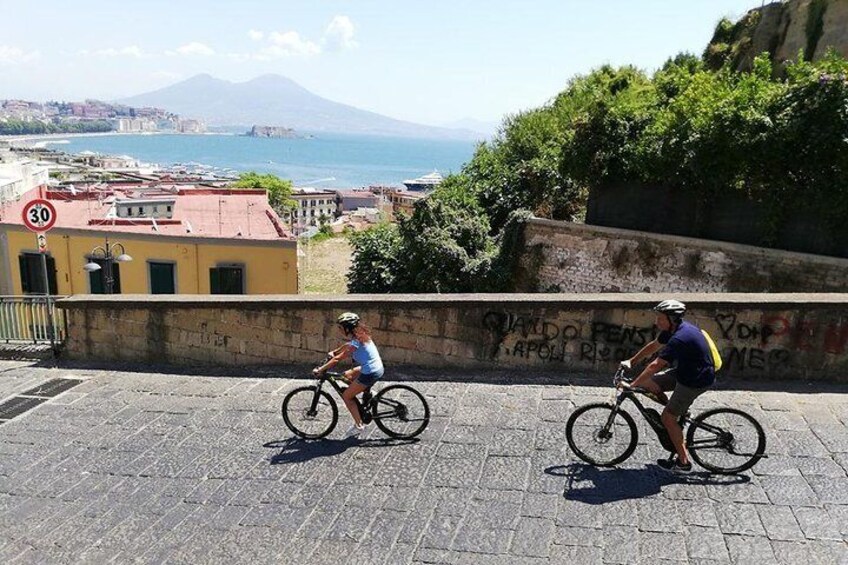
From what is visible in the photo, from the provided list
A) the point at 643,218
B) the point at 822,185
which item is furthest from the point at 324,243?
the point at 822,185

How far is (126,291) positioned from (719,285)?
16392 millimetres

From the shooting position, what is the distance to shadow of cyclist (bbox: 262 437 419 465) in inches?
265

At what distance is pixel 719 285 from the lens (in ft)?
48.9

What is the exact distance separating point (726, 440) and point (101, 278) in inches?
742

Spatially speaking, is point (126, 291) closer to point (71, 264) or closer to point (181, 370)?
point (71, 264)

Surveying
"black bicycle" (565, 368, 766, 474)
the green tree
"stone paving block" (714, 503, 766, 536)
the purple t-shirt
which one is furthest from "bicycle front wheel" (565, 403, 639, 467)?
the green tree

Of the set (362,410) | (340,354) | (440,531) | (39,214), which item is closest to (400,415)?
(362,410)

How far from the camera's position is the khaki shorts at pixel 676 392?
5559mm

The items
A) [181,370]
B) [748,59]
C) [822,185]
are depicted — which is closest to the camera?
[181,370]

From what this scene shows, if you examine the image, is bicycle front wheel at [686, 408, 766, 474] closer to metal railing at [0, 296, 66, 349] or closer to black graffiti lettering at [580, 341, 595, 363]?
black graffiti lettering at [580, 341, 595, 363]

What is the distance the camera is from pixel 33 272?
67.6 feet

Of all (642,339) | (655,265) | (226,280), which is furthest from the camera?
(226,280)

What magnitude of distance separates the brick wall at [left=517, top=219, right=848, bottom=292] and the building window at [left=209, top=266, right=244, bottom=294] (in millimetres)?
8445

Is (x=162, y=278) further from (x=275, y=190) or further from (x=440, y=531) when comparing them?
(x=275, y=190)
